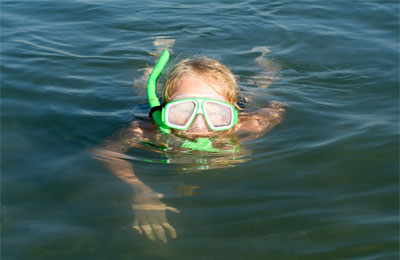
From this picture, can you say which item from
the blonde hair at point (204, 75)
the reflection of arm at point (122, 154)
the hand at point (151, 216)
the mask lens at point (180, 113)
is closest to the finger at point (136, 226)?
the hand at point (151, 216)

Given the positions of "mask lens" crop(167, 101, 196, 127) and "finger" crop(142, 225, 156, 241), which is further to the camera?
"mask lens" crop(167, 101, 196, 127)

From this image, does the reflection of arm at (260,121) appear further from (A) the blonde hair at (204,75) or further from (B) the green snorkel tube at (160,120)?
(B) the green snorkel tube at (160,120)

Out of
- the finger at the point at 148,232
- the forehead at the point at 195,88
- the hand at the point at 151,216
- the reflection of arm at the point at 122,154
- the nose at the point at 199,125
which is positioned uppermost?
the forehead at the point at 195,88

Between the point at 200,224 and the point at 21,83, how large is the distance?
332cm

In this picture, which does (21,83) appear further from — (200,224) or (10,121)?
(200,224)

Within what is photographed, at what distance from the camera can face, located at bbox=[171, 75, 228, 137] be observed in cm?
396

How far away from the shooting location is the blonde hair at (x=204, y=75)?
4.14 metres

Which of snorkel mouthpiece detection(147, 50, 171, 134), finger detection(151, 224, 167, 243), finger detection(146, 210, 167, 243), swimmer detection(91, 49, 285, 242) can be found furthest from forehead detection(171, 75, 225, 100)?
finger detection(151, 224, 167, 243)

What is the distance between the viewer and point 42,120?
4312mm

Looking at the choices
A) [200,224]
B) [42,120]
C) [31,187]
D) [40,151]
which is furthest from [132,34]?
[200,224]

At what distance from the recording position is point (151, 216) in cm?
281

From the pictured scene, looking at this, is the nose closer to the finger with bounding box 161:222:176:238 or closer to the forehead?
the forehead

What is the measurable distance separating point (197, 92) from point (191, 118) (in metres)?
0.26

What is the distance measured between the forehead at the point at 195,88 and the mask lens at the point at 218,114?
0.11 metres
